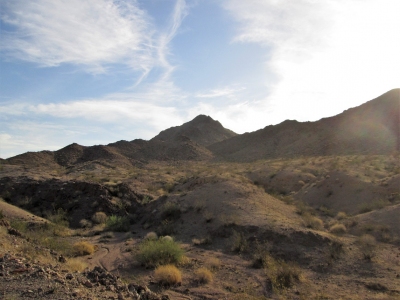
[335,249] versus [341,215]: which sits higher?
[341,215]

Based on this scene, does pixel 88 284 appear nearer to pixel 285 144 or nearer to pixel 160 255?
pixel 160 255

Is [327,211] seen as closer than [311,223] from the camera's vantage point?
No

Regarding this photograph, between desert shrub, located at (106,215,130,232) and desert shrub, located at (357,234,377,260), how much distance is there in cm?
1087

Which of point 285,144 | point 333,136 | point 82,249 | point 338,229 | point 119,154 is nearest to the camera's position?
point 82,249

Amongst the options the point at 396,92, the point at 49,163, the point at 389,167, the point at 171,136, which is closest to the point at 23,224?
the point at 389,167

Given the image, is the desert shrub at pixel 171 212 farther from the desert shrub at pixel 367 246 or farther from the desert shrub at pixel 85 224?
the desert shrub at pixel 367 246

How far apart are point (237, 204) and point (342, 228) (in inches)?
198

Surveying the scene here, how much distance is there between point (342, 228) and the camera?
15805mm

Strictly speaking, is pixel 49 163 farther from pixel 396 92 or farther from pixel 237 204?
pixel 396 92

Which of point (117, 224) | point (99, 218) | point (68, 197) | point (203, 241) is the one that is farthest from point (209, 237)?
point (68, 197)

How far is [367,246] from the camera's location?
12.8m

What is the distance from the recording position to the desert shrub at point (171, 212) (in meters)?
17.6

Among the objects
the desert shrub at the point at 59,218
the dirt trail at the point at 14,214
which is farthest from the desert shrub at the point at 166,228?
the dirt trail at the point at 14,214

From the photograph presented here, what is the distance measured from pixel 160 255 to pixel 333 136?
53.5 metres
